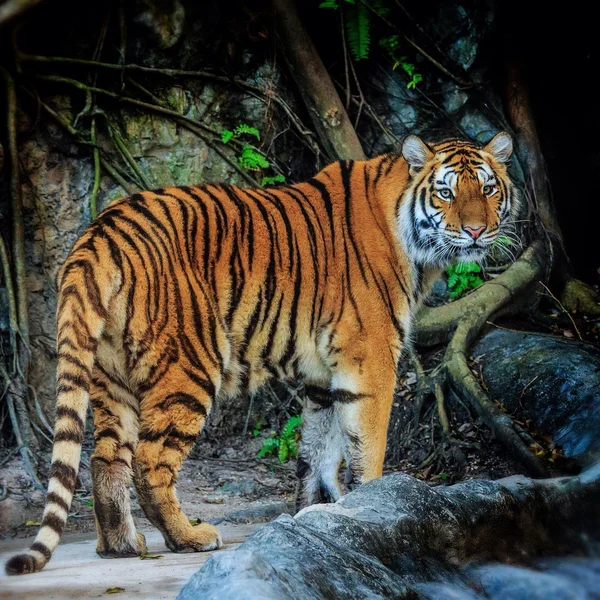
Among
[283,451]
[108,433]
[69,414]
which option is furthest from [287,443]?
[69,414]

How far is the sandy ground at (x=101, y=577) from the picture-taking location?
2.99 m

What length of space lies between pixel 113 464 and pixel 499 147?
2847 mm

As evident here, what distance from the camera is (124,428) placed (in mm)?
4371

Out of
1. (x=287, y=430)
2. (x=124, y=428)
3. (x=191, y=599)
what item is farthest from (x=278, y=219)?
(x=191, y=599)

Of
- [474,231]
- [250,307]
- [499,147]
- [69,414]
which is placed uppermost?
[499,147]

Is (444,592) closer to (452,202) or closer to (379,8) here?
(452,202)

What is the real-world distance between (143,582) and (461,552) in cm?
116

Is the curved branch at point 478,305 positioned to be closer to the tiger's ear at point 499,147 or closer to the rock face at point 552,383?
the rock face at point 552,383

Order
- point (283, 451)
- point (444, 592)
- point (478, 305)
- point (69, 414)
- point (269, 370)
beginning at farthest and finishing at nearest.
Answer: point (478, 305) < point (283, 451) < point (269, 370) < point (69, 414) < point (444, 592)

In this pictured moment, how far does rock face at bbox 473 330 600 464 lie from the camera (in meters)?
5.29

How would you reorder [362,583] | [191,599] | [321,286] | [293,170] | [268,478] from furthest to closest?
[293,170] < [268,478] < [321,286] < [362,583] < [191,599]

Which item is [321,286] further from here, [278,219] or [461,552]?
[461,552]

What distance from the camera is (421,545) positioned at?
286cm

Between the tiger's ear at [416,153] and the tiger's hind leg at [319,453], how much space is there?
145 cm
